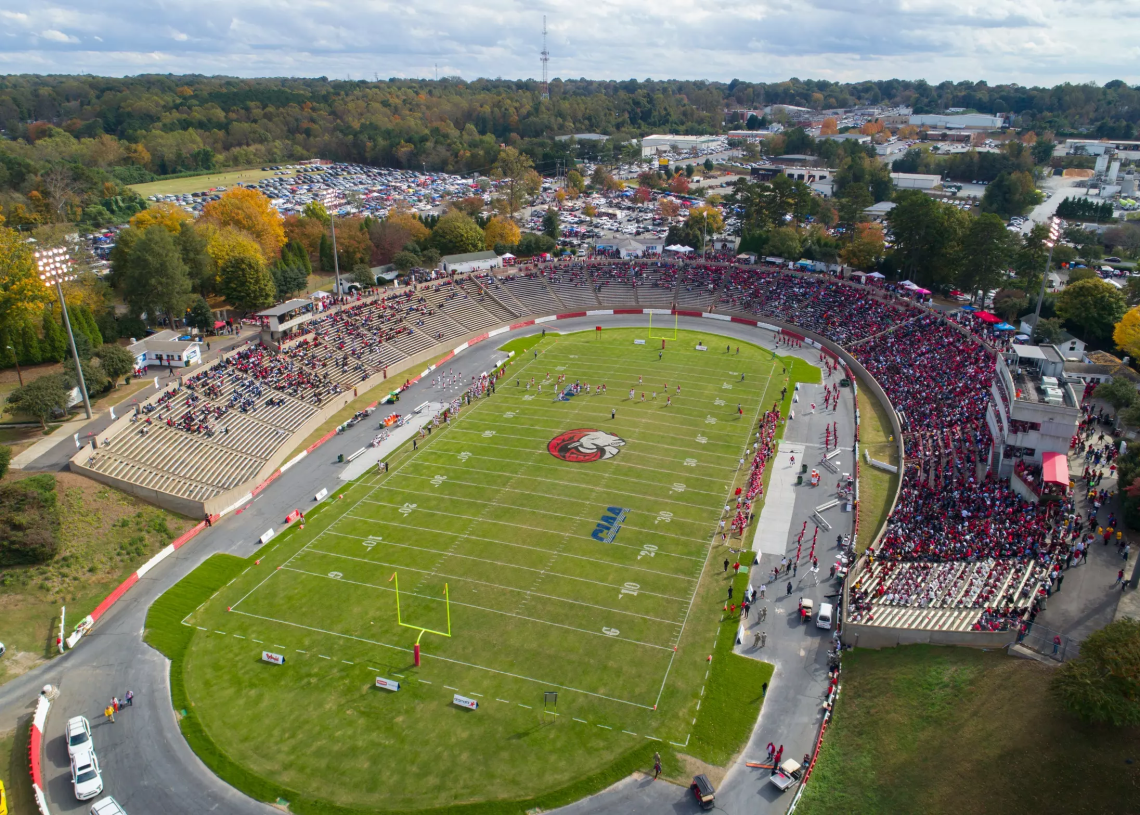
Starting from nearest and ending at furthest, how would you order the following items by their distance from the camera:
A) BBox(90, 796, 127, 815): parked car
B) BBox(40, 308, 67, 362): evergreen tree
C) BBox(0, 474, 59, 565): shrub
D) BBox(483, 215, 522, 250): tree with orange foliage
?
BBox(90, 796, 127, 815): parked car → BBox(0, 474, 59, 565): shrub → BBox(40, 308, 67, 362): evergreen tree → BBox(483, 215, 522, 250): tree with orange foliage

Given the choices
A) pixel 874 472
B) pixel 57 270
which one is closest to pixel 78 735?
pixel 57 270

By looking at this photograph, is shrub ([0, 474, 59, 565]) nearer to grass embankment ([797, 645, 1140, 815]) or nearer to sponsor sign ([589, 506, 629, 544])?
sponsor sign ([589, 506, 629, 544])

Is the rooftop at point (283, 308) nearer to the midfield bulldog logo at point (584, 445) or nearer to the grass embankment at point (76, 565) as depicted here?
the grass embankment at point (76, 565)

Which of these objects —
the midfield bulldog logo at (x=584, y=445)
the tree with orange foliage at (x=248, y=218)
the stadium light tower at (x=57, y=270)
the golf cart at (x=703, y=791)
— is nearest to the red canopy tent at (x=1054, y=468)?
the midfield bulldog logo at (x=584, y=445)

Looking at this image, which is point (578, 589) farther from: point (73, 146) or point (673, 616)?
point (73, 146)

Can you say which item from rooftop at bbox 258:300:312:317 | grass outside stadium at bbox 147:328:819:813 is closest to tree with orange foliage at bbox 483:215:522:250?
rooftop at bbox 258:300:312:317

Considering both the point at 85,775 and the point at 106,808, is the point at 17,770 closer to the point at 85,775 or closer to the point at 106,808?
the point at 85,775
